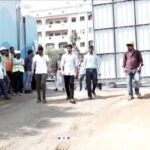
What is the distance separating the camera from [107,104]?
14031mm

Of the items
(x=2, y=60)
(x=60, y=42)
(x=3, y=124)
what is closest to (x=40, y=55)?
(x=2, y=60)

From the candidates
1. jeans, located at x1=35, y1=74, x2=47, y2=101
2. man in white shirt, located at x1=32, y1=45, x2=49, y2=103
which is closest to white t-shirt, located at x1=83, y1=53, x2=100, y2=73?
man in white shirt, located at x1=32, y1=45, x2=49, y2=103

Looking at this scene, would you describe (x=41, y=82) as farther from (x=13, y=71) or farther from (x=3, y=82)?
(x=13, y=71)

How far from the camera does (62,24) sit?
308 ft

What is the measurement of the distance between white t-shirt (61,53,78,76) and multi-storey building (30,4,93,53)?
246ft

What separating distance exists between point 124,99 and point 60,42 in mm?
77961

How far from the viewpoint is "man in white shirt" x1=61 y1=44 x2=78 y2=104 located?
1463 cm

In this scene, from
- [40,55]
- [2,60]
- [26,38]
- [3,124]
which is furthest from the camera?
[26,38]

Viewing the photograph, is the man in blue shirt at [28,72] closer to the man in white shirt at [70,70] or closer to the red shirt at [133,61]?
the man in white shirt at [70,70]

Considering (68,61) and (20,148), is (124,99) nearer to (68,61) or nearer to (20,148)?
(68,61)

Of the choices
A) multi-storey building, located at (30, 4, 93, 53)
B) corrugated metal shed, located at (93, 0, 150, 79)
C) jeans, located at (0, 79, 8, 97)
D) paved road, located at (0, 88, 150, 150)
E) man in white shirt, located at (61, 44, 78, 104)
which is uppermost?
multi-storey building, located at (30, 4, 93, 53)

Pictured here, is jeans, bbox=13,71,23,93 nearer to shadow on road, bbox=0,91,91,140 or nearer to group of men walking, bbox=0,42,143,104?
group of men walking, bbox=0,42,143,104

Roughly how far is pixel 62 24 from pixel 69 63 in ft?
261

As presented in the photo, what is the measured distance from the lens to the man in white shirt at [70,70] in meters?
14.6
